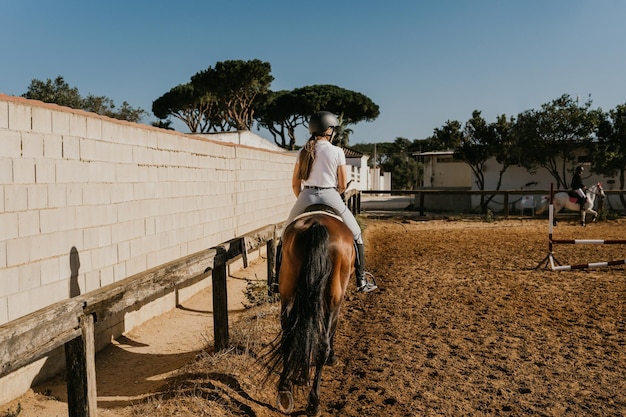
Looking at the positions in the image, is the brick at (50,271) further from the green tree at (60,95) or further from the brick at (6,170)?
the green tree at (60,95)

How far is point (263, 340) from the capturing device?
15.9 feet

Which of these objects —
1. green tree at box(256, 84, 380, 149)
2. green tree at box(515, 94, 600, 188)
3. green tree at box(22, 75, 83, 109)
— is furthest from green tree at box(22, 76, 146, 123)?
green tree at box(515, 94, 600, 188)

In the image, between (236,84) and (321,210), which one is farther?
(236,84)

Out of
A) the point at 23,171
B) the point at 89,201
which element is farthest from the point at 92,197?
the point at 23,171

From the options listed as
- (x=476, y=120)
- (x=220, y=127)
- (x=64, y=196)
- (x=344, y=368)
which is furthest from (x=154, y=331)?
(x=220, y=127)

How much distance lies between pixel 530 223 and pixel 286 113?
109 feet

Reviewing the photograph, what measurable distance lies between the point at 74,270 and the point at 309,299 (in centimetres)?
246

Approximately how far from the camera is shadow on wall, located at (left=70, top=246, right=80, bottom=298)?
14.3ft

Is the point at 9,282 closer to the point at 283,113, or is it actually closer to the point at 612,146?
the point at 612,146

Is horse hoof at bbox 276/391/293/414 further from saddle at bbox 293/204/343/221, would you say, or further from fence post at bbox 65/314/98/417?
saddle at bbox 293/204/343/221

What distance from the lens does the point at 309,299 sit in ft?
10.9

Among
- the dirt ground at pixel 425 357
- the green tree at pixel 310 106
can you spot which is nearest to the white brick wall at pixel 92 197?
the dirt ground at pixel 425 357

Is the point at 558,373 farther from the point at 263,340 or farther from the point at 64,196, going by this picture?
the point at 64,196

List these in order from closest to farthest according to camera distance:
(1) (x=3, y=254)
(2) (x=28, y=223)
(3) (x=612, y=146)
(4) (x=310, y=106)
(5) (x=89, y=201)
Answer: (1) (x=3, y=254) < (2) (x=28, y=223) < (5) (x=89, y=201) < (3) (x=612, y=146) < (4) (x=310, y=106)
